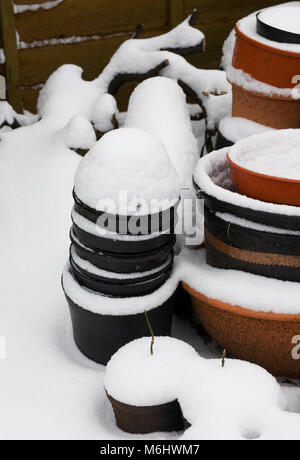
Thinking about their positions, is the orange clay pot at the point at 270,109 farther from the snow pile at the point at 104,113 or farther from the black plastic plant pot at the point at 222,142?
the snow pile at the point at 104,113

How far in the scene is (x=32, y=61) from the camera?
16.2 ft

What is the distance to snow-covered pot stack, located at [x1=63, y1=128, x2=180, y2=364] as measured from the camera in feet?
8.22

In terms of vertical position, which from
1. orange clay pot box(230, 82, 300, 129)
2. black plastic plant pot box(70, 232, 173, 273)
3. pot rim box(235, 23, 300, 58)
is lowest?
black plastic plant pot box(70, 232, 173, 273)

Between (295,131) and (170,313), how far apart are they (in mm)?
885

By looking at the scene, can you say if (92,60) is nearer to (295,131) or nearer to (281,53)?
(281,53)

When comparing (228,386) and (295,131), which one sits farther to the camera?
(295,131)

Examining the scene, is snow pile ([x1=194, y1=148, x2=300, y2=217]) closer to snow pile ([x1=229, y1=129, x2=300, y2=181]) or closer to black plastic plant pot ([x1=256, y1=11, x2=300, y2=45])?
snow pile ([x1=229, y1=129, x2=300, y2=181])

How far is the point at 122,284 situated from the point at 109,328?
0.62 ft

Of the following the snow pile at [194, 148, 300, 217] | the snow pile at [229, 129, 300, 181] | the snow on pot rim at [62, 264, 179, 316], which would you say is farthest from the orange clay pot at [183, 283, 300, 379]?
the snow pile at [229, 129, 300, 181]

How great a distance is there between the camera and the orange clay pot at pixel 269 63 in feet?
10.8

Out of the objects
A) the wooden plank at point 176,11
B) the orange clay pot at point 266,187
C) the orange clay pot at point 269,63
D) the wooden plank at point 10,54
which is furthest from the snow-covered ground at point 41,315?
the wooden plank at point 176,11

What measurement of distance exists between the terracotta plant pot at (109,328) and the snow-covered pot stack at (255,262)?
0.51ft

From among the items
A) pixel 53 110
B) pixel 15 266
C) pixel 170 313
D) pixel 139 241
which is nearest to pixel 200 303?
pixel 170 313

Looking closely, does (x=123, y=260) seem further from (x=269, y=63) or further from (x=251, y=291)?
(x=269, y=63)
